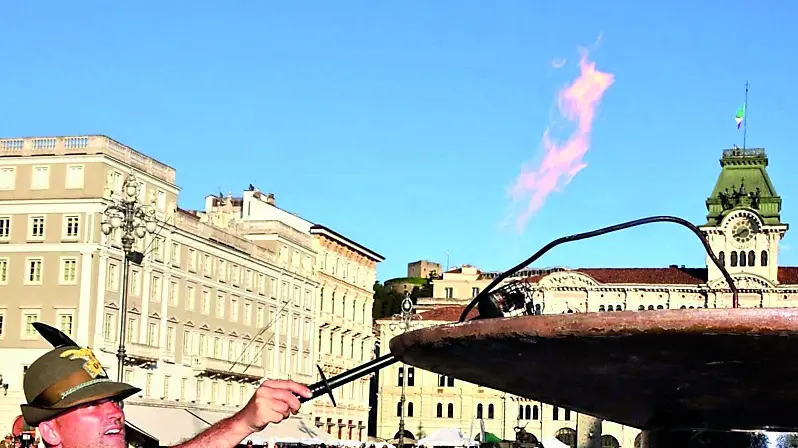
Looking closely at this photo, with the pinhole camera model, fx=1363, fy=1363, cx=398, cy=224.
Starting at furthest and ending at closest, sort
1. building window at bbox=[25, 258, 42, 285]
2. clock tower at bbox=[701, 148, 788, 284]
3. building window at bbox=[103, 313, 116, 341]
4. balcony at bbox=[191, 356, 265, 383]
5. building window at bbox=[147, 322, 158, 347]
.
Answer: clock tower at bbox=[701, 148, 788, 284] < balcony at bbox=[191, 356, 265, 383] < building window at bbox=[147, 322, 158, 347] < building window at bbox=[25, 258, 42, 285] < building window at bbox=[103, 313, 116, 341]

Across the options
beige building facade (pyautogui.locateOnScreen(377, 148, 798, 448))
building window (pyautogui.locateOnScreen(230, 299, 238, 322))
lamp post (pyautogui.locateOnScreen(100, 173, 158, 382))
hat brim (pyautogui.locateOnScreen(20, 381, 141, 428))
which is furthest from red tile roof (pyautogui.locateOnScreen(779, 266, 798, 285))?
hat brim (pyautogui.locateOnScreen(20, 381, 141, 428))

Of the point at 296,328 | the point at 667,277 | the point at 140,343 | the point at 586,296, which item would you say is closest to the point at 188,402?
the point at 140,343

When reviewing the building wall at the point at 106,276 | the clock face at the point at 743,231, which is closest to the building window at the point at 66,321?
the building wall at the point at 106,276

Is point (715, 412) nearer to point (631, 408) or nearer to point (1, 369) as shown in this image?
point (631, 408)

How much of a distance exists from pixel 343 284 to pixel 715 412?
67.9 metres

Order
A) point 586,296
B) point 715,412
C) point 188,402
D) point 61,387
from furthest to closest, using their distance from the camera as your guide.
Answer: point 586,296 < point 188,402 < point 715,412 < point 61,387

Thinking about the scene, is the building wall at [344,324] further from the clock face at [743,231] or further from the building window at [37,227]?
the clock face at [743,231]

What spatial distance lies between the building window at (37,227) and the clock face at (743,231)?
51.1m

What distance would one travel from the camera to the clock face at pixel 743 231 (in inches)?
3351

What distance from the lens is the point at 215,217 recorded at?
61500 mm

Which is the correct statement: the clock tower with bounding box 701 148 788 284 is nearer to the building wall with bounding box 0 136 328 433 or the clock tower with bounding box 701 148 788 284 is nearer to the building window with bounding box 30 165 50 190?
the building wall with bounding box 0 136 328 433

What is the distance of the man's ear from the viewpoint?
103 inches

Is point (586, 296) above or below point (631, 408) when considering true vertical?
above

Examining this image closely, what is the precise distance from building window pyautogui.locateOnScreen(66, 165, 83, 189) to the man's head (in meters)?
43.7
